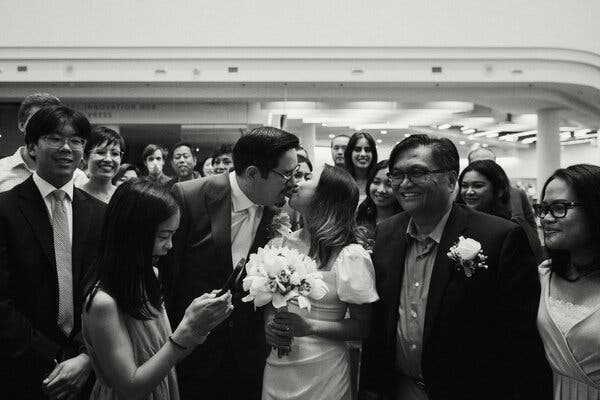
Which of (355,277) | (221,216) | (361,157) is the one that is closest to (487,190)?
(361,157)

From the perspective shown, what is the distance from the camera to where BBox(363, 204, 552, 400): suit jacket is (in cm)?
232

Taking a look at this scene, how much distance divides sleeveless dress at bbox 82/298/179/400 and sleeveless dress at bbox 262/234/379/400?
58 cm

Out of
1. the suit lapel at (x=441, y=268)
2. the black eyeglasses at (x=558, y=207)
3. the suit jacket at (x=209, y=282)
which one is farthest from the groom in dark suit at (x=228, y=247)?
the black eyeglasses at (x=558, y=207)

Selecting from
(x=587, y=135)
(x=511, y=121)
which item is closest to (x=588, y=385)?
(x=511, y=121)

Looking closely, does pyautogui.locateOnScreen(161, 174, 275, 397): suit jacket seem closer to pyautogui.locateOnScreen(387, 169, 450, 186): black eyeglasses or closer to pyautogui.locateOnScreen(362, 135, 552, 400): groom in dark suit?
pyautogui.locateOnScreen(362, 135, 552, 400): groom in dark suit

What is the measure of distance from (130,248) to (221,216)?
0.84m

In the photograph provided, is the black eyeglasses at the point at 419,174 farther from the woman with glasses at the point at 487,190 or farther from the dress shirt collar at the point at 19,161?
the dress shirt collar at the point at 19,161

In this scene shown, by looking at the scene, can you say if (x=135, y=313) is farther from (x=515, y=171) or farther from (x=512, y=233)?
(x=515, y=171)

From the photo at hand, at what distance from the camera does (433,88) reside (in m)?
13.6

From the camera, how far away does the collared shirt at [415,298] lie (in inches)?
97.3

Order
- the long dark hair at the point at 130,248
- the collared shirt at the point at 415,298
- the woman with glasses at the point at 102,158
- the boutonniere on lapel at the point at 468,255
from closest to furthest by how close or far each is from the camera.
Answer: the long dark hair at the point at 130,248 < the boutonniere on lapel at the point at 468,255 < the collared shirt at the point at 415,298 < the woman with glasses at the point at 102,158
